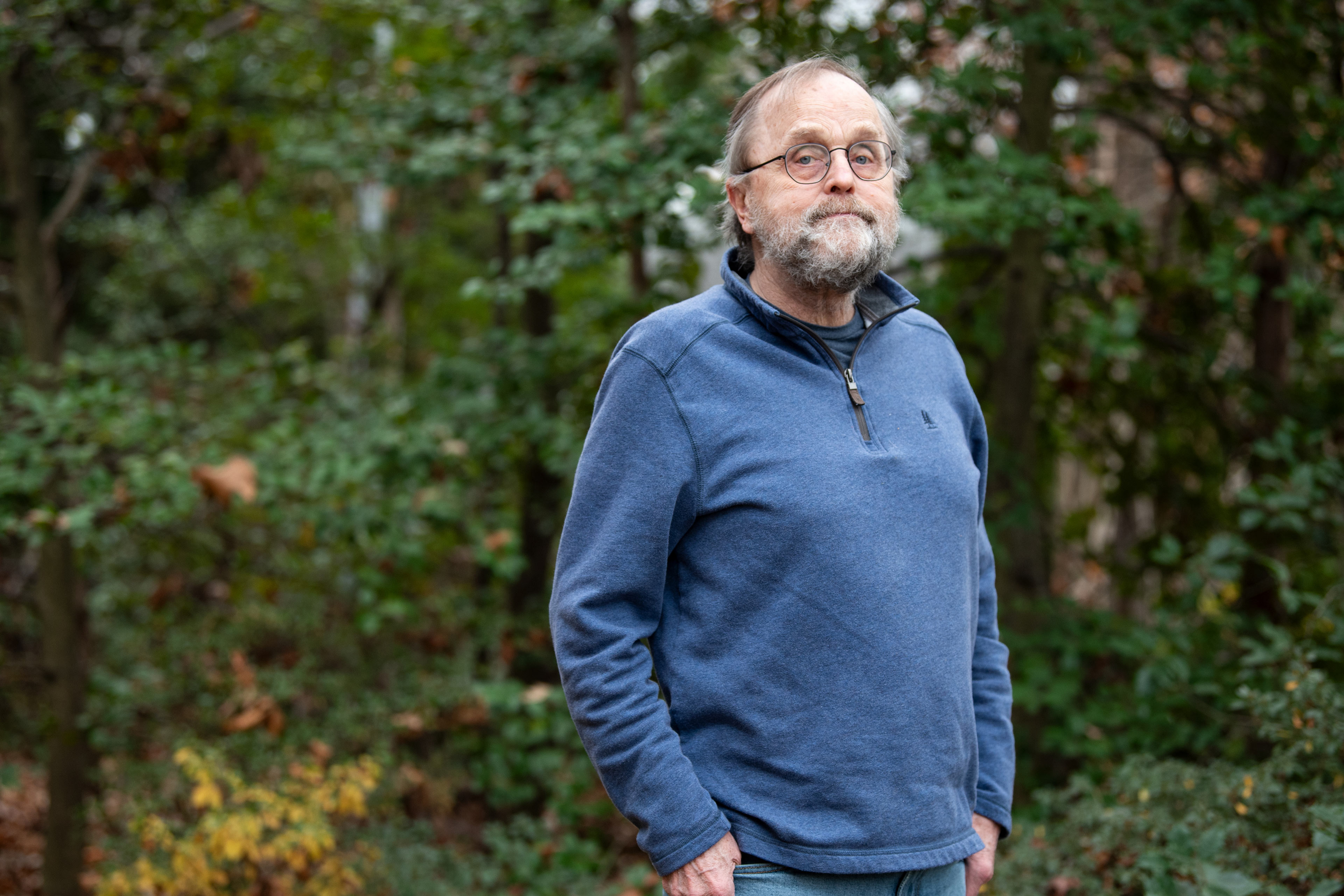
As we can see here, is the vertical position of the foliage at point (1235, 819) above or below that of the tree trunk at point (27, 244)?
below

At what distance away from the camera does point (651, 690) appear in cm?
163

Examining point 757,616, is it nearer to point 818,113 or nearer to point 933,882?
point 933,882

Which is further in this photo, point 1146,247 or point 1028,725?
point 1146,247

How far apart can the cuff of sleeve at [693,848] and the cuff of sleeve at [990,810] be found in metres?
0.57

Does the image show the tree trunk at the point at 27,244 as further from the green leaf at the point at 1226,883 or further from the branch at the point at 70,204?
the green leaf at the point at 1226,883

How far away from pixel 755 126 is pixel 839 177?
0.63ft

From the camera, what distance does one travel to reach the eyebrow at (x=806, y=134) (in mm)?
1801

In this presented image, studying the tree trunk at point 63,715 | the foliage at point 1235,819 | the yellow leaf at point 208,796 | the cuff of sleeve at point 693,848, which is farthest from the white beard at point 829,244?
the tree trunk at point 63,715

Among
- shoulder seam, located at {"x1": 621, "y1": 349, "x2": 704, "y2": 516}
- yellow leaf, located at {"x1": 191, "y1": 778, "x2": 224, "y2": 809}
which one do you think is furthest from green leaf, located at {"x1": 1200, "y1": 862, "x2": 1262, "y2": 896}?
yellow leaf, located at {"x1": 191, "y1": 778, "x2": 224, "y2": 809}

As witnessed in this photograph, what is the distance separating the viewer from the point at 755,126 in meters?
1.88

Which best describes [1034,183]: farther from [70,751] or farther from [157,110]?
[70,751]

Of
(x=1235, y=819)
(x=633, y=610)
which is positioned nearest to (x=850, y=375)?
(x=633, y=610)

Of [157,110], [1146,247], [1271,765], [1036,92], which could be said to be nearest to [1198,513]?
[1146,247]

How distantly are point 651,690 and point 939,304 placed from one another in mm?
2831
